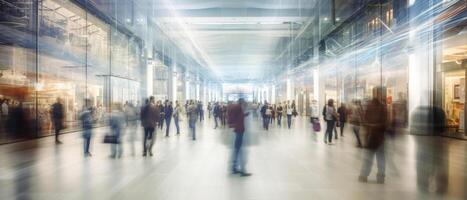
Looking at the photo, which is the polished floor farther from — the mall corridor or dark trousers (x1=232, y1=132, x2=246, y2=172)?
dark trousers (x1=232, y1=132, x2=246, y2=172)

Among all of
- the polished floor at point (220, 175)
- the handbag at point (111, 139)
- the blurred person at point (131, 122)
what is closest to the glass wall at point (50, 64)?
the blurred person at point (131, 122)

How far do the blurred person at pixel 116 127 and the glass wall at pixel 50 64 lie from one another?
5.24 meters

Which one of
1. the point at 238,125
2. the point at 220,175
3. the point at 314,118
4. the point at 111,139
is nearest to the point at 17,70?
the point at 111,139

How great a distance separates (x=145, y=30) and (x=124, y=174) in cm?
2289

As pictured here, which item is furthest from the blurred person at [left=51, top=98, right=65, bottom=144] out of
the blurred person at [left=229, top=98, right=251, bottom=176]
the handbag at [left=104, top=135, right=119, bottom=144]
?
the blurred person at [left=229, top=98, right=251, bottom=176]

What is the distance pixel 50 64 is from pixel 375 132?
52.4 ft

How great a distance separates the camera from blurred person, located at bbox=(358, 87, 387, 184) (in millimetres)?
7621

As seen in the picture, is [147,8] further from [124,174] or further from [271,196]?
[271,196]

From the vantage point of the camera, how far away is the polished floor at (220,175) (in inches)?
255

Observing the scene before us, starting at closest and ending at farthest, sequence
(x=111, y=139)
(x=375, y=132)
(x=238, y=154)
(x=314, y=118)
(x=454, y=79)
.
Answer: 1. (x=375, y=132)
2. (x=238, y=154)
3. (x=111, y=139)
4. (x=314, y=118)
5. (x=454, y=79)

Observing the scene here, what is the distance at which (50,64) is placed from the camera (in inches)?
746

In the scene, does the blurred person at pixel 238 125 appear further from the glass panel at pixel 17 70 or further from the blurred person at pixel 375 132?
the glass panel at pixel 17 70

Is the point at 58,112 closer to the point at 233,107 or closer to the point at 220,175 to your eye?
the point at 233,107

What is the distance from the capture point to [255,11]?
92.7 feet
